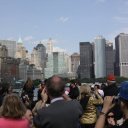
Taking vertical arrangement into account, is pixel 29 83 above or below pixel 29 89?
above

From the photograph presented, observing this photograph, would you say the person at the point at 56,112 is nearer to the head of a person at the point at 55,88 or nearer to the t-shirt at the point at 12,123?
the head of a person at the point at 55,88

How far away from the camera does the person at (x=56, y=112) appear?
5.15 meters

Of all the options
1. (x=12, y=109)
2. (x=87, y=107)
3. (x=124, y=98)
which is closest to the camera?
(x=124, y=98)

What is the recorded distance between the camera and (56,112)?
5203 mm

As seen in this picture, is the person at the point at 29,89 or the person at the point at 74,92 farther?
the person at the point at 74,92

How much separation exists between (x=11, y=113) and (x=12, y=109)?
0.04 m

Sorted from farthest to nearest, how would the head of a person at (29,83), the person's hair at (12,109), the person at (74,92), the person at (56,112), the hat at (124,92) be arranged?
the person at (74,92) → the head of a person at (29,83) → the person's hair at (12,109) → the person at (56,112) → the hat at (124,92)

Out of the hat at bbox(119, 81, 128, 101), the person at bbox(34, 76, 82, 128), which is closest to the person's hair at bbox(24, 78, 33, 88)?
the person at bbox(34, 76, 82, 128)

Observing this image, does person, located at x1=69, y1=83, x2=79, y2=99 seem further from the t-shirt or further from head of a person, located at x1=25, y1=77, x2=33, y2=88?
the t-shirt

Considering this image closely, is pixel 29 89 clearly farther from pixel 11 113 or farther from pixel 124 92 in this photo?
pixel 124 92

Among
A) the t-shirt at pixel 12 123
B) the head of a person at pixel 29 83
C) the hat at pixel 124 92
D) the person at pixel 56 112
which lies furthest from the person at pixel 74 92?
the hat at pixel 124 92

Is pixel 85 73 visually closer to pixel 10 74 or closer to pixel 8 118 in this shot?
pixel 10 74

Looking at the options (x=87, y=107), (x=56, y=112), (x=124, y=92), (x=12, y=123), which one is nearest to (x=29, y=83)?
(x=87, y=107)

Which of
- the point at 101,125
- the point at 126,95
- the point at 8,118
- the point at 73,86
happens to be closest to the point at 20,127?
the point at 8,118
